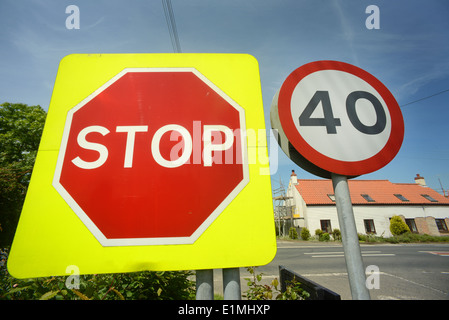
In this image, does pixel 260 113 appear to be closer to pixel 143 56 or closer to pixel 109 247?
pixel 143 56

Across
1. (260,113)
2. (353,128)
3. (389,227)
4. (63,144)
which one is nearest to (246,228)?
(260,113)

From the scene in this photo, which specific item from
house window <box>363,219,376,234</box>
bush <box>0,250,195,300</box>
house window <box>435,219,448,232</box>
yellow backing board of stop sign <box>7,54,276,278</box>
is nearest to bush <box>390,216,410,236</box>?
house window <box>363,219,376,234</box>

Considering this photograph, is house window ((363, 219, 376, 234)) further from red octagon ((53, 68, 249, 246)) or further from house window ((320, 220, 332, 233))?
red octagon ((53, 68, 249, 246))

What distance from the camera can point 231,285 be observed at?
66 cm

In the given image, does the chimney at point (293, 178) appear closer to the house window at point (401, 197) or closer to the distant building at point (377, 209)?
the distant building at point (377, 209)

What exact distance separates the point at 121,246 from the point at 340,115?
1138 mm

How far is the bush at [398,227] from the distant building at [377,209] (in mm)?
1076

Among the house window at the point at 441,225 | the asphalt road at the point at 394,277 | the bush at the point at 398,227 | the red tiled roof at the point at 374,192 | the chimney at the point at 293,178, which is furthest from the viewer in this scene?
the chimney at the point at 293,178

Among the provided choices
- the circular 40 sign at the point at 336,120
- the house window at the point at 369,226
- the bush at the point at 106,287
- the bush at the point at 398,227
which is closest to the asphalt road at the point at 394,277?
the bush at the point at 106,287

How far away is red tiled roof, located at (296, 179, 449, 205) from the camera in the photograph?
20.7 meters

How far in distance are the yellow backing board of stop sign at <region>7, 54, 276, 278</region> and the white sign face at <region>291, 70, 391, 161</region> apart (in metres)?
0.28

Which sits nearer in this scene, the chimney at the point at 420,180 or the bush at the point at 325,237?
the bush at the point at 325,237

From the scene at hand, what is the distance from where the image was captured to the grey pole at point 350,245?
748 millimetres
